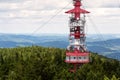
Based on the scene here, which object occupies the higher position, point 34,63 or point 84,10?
point 84,10

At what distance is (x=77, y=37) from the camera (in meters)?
102

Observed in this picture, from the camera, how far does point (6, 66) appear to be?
494 feet

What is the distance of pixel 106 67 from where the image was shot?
479ft

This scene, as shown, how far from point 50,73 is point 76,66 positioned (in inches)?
551

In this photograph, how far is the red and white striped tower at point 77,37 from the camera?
10050 cm

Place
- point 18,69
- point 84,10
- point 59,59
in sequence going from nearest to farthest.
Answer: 1. point 84,10
2. point 18,69
3. point 59,59

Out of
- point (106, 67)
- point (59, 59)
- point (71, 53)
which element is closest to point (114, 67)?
point (106, 67)

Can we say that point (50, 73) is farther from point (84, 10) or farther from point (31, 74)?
point (84, 10)

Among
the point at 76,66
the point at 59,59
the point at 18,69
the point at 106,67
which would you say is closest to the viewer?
the point at 76,66

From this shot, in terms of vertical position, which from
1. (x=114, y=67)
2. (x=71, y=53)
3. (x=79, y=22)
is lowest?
(x=114, y=67)

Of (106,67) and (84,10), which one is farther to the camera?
(106,67)

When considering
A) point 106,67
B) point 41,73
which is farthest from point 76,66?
point 106,67

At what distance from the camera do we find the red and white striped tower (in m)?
100

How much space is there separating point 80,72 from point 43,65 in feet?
56.6
